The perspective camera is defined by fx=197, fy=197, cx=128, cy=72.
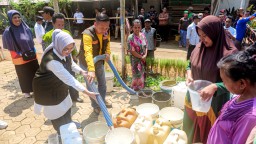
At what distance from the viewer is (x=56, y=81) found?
2488mm

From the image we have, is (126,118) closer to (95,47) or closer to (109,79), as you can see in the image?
(95,47)

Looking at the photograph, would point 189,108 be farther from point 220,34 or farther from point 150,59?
point 150,59

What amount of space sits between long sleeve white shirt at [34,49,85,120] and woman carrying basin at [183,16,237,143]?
4.38 feet

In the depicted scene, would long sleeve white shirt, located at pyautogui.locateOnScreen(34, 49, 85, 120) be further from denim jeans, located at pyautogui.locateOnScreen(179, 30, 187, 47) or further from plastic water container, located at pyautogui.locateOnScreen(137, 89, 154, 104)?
denim jeans, located at pyautogui.locateOnScreen(179, 30, 187, 47)

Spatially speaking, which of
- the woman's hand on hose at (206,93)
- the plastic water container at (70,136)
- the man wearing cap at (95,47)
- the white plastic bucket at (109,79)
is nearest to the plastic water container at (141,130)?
the plastic water container at (70,136)

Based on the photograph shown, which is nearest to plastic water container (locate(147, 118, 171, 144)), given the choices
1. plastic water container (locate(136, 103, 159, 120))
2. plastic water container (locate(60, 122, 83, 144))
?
plastic water container (locate(136, 103, 159, 120))

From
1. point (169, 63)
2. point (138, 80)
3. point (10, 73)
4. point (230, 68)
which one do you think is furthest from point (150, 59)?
point (10, 73)

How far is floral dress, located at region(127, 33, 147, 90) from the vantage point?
4.37 m

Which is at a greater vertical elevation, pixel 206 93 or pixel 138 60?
pixel 206 93

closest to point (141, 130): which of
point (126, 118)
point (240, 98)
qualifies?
point (126, 118)

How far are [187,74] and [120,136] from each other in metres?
1.11

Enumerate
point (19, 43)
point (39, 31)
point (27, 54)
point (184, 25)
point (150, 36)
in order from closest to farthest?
point (19, 43) < point (27, 54) < point (39, 31) < point (150, 36) < point (184, 25)

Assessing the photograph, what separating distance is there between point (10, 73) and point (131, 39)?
432cm

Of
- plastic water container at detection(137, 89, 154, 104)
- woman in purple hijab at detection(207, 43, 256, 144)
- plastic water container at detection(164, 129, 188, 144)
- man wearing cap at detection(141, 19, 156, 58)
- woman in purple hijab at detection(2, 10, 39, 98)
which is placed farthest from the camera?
man wearing cap at detection(141, 19, 156, 58)
